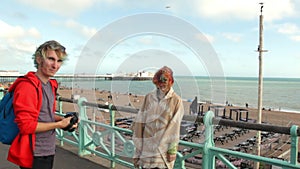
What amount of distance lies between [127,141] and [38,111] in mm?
2147

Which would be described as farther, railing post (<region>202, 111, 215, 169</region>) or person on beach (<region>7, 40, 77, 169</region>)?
railing post (<region>202, 111, 215, 169</region>)

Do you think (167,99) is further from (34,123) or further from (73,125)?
(34,123)

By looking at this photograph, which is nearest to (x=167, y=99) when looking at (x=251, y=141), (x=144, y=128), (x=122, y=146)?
(x=144, y=128)

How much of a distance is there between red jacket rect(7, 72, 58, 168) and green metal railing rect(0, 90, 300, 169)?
1.73 metres

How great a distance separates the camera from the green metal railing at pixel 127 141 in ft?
8.20

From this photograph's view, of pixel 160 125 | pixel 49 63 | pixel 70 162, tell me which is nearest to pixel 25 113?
pixel 49 63

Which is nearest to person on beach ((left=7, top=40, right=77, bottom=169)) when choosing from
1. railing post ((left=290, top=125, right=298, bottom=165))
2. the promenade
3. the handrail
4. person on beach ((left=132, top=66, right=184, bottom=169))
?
person on beach ((left=132, top=66, right=184, bottom=169))

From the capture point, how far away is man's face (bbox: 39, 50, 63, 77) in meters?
1.92

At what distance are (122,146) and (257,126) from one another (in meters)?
2.06

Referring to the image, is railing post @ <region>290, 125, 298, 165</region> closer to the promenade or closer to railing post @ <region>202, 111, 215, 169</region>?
railing post @ <region>202, 111, 215, 169</region>

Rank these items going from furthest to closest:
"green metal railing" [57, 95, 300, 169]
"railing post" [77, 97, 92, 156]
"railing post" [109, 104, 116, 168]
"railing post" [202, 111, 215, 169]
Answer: "railing post" [77, 97, 92, 156] < "railing post" [109, 104, 116, 168] < "railing post" [202, 111, 215, 169] < "green metal railing" [57, 95, 300, 169]

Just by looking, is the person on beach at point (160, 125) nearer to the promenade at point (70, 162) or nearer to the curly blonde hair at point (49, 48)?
the curly blonde hair at point (49, 48)

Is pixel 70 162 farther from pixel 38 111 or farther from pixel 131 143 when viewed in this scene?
pixel 38 111

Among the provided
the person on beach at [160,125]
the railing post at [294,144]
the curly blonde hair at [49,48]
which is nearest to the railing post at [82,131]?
the person on beach at [160,125]
